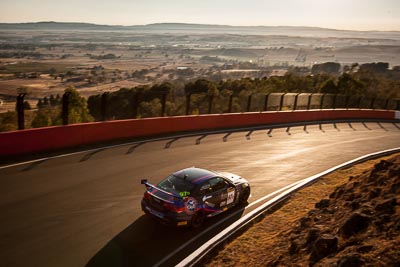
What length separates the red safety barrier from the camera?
14.3 m

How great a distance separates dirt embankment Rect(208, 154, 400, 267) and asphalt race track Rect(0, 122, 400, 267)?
1188mm

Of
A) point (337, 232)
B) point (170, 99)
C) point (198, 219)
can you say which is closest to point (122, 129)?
point (170, 99)

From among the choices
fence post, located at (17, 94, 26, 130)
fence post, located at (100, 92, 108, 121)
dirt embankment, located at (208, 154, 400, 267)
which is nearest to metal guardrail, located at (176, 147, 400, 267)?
dirt embankment, located at (208, 154, 400, 267)

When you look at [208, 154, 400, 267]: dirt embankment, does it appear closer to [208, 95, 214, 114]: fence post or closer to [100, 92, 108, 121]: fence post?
[100, 92, 108, 121]: fence post

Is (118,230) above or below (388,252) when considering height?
below

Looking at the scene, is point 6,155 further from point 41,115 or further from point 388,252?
point 388,252

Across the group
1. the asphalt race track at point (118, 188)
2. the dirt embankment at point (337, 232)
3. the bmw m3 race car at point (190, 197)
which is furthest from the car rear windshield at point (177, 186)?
the dirt embankment at point (337, 232)

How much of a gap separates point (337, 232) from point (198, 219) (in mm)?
3624

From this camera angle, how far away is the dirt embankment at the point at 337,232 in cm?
606

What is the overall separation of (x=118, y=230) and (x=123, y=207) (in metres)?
1.29

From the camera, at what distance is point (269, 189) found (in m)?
12.6

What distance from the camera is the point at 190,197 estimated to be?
30.9ft

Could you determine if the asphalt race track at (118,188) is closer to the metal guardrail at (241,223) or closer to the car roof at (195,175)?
the metal guardrail at (241,223)

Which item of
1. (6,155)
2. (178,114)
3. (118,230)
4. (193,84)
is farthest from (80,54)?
(118,230)
